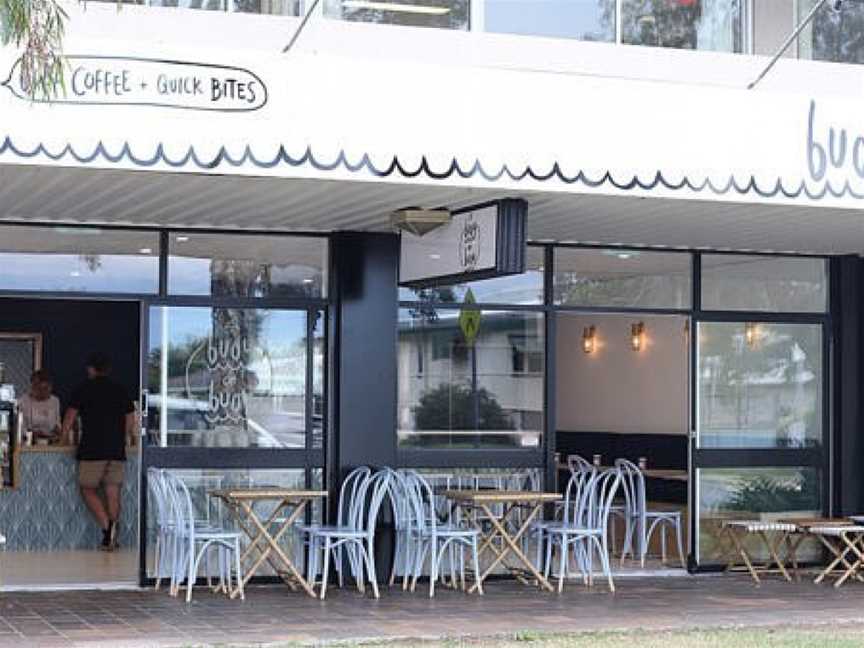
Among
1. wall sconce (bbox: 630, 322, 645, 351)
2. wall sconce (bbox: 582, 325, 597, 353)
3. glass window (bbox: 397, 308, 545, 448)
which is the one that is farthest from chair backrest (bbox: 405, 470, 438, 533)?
wall sconce (bbox: 582, 325, 597, 353)

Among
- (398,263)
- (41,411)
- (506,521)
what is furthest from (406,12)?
(41,411)

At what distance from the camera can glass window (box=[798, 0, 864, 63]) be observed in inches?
466

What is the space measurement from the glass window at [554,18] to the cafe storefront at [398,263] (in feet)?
4.27

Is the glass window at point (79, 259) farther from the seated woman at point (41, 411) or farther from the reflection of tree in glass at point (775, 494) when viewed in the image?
the reflection of tree in glass at point (775, 494)

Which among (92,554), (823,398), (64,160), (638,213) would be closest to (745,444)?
(823,398)

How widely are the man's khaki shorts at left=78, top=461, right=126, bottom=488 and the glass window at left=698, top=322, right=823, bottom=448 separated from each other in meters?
4.68

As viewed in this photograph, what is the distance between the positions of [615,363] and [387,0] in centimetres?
741

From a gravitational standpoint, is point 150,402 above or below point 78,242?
below

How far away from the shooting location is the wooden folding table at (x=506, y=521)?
10.6 m

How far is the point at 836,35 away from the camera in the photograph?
11.9 metres

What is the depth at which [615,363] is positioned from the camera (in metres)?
17.0

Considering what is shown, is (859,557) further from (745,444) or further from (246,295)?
(246,295)

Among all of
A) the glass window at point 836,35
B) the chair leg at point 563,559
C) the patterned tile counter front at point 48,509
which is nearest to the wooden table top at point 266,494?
the chair leg at point 563,559

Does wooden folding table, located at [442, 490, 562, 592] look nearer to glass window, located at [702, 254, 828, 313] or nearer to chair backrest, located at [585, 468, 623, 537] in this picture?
chair backrest, located at [585, 468, 623, 537]
